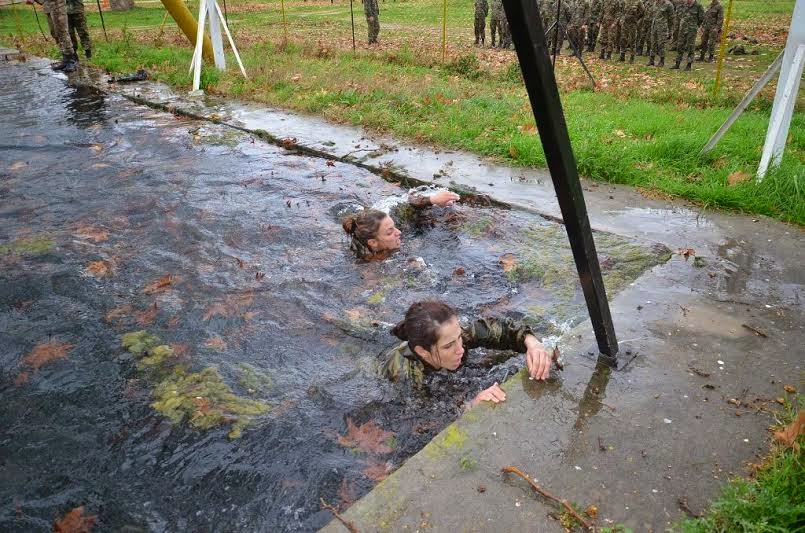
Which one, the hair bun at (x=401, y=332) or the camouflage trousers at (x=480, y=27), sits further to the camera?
the camouflage trousers at (x=480, y=27)

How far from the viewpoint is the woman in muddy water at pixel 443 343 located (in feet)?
11.7

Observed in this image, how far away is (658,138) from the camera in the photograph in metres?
7.43

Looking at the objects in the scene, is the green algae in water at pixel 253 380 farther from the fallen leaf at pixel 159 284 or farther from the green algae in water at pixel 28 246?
the green algae in water at pixel 28 246

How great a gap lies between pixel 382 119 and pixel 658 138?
404cm

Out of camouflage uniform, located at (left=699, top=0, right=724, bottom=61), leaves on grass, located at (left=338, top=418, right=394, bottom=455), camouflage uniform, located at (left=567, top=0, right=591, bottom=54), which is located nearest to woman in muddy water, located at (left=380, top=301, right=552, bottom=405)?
leaves on grass, located at (left=338, top=418, right=394, bottom=455)

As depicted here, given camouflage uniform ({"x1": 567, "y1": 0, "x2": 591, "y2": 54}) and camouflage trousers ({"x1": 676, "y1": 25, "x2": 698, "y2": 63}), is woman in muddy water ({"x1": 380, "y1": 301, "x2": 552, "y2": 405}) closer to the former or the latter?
camouflage trousers ({"x1": 676, "y1": 25, "x2": 698, "y2": 63})

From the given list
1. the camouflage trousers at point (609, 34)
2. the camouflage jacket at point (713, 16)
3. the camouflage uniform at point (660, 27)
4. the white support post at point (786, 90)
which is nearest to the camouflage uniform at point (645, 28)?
the camouflage uniform at point (660, 27)

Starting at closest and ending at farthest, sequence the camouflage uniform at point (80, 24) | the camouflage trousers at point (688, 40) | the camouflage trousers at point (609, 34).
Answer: the camouflage trousers at point (688, 40) → the camouflage uniform at point (80, 24) → the camouflage trousers at point (609, 34)

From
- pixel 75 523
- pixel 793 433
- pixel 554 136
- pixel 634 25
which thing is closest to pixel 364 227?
pixel 554 136

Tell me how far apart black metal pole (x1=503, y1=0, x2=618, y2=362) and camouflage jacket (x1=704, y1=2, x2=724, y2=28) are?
15195 mm

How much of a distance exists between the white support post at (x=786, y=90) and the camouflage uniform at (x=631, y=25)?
12.1m

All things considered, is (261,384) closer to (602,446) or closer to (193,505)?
(193,505)

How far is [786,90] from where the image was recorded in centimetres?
566

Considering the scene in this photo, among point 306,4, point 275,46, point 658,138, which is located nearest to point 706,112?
point 658,138
